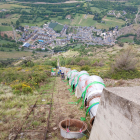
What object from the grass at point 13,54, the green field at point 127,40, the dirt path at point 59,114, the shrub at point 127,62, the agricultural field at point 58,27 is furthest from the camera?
the agricultural field at point 58,27

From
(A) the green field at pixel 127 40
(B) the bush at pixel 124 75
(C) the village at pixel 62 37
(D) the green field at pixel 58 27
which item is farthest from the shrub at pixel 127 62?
(D) the green field at pixel 58 27

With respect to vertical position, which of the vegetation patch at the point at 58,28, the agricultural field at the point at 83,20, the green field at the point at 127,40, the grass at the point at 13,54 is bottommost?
the grass at the point at 13,54

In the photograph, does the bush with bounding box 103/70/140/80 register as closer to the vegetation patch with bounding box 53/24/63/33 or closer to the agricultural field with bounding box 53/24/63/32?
the vegetation patch with bounding box 53/24/63/33

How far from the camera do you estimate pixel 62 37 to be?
10375 cm

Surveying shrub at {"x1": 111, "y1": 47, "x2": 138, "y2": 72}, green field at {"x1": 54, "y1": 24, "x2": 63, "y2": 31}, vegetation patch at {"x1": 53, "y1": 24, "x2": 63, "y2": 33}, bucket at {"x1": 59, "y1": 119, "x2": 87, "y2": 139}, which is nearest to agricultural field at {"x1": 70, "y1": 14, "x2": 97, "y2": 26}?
green field at {"x1": 54, "y1": 24, "x2": 63, "y2": 31}

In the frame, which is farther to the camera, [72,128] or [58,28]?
[58,28]

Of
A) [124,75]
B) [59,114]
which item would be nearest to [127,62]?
[124,75]

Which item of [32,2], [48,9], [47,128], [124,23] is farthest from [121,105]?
[32,2]

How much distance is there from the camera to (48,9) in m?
150

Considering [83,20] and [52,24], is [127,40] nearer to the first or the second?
[83,20]

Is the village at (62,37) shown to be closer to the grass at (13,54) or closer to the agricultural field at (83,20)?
the agricultural field at (83,20)

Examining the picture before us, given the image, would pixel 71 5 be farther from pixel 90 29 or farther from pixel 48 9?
pixel 90 29

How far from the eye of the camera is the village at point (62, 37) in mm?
91075

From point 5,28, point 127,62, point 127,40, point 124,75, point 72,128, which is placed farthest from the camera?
point 5,28
